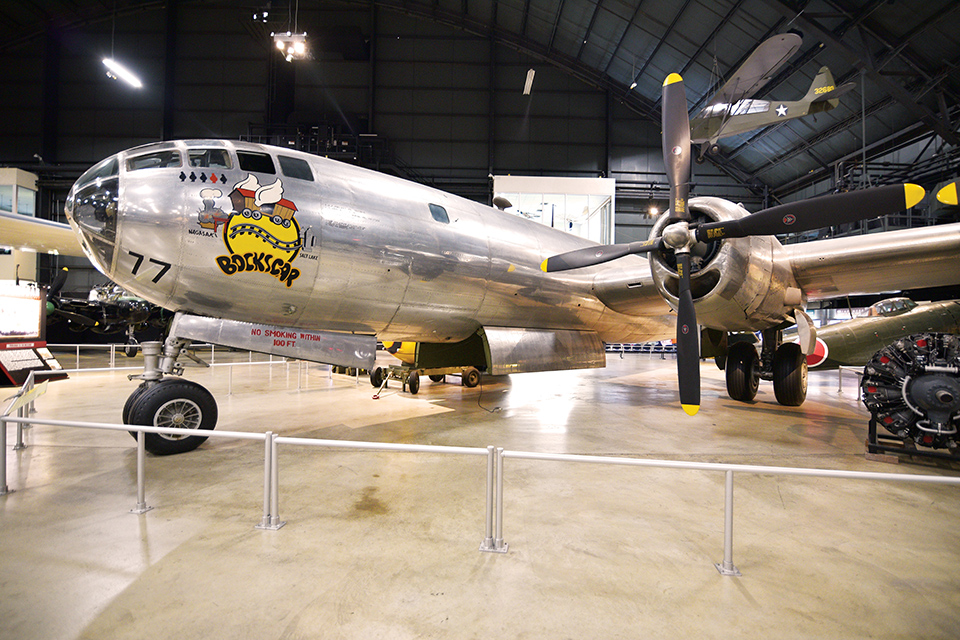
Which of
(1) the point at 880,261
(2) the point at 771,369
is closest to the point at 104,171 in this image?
(1) the point at 880,261

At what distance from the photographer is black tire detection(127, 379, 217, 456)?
4777mm

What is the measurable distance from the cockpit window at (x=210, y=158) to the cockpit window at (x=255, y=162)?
15cm

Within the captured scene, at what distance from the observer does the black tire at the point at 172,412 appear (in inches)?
188

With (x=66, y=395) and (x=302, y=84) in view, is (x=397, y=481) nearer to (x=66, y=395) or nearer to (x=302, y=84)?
(x=66, y=395)

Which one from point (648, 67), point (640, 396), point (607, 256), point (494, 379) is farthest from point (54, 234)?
point (648, 67)

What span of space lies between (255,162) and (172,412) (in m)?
3.19

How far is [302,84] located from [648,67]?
20514 millimetres

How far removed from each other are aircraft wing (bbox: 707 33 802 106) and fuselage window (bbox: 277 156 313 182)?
13443 millimetres

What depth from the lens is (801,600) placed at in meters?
2.50

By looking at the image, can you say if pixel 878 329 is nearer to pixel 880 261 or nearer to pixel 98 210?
pixel 880 261

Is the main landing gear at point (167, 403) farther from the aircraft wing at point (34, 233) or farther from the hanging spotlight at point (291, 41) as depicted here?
the hanging spotlight at point (291, 41)

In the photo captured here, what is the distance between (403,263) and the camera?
6.12m

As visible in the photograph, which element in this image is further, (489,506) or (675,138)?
(675,138)

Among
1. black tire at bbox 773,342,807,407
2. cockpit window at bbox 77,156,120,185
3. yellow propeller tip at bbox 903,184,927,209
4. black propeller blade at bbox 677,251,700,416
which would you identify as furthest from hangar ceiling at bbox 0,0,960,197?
cockpit window at bbox 77,156,120,185
